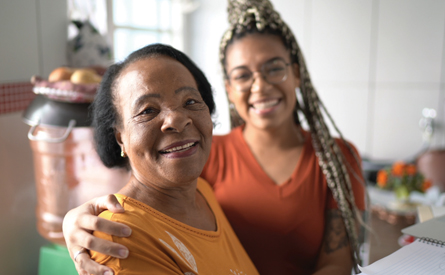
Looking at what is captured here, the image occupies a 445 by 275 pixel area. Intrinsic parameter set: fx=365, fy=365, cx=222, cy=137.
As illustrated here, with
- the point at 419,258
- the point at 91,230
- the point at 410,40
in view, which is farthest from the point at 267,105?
the point at 410,40

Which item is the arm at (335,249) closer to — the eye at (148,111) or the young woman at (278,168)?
the young woman at (278,168)

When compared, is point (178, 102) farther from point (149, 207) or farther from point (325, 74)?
point (325, 74)

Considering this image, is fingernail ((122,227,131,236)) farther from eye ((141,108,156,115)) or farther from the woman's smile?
the woman's smile

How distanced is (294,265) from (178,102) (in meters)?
0.79

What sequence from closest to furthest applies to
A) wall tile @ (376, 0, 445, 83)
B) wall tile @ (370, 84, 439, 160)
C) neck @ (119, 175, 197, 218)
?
neck @ (119, 175, 197, 218) < wall tile @ (376, 0, 445, 83) < wall tile @ (370, 84, 439, 160)

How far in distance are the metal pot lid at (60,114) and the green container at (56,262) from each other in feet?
1.64

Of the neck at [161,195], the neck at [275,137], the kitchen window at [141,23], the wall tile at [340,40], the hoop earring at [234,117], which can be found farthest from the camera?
the wall tile at [340,40]

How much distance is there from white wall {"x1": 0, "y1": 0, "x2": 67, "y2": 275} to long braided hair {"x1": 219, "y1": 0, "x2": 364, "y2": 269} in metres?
0.91

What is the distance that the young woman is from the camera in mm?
1341

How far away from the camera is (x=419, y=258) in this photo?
0.94m

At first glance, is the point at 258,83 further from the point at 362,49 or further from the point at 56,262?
the point at 362,49

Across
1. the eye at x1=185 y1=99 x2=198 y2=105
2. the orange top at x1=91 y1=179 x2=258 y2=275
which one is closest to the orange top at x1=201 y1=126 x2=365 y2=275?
the orange top at x1=91 y1=179 x2=258 y2=275

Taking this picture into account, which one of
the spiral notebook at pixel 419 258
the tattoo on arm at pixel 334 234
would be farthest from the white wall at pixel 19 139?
the spiral notebook at pixel 419 258

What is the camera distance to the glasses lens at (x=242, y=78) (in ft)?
4.68
